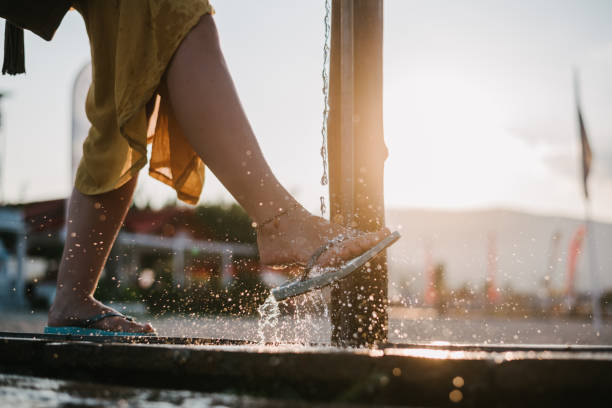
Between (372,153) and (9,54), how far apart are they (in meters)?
1.27

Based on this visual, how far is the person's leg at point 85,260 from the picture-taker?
1.76 meters

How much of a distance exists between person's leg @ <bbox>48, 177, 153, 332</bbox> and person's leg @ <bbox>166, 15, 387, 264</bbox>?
1.67 ft

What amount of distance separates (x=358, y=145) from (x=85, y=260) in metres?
0.96

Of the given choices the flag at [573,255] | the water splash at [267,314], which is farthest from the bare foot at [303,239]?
the flag at [573,255]

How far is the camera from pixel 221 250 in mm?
20188

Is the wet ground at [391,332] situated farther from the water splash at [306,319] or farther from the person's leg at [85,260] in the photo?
the person's leg at [85,260]

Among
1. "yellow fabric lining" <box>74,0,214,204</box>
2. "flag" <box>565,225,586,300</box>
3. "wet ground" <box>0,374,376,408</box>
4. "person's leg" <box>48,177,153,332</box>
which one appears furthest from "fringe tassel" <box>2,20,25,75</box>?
"flag" <box>565,225,586,300</box>

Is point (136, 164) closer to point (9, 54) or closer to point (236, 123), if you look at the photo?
point (236, 123)

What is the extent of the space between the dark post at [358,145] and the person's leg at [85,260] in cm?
71

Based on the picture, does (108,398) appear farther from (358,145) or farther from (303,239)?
(358,145)

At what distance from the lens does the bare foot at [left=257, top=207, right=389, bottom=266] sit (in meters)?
1.44

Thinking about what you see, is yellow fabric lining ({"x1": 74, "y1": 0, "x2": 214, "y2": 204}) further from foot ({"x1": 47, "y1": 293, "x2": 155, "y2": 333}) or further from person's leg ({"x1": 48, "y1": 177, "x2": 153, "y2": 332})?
foot ({"x1": 47, "y1": 293, "x2": 155, "y2": 333})

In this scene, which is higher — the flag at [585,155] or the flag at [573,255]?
the flag at [585,155]

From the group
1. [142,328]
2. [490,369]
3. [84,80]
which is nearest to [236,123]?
[142,328]
